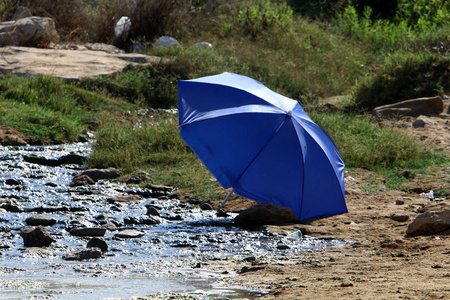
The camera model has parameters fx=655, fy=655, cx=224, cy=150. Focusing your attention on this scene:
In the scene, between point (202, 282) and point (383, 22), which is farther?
point (383, 22)

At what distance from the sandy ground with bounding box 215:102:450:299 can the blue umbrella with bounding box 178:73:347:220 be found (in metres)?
0.36

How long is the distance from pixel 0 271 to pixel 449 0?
667 inches

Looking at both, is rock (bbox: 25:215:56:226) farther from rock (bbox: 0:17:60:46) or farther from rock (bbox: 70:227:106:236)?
rock (bbox: 0:17:60:46)

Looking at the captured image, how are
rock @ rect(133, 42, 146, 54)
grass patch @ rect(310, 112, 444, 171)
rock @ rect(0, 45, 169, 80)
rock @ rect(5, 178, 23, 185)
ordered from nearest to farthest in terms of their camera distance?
rock @ rect(5, 178, 23, 185) → grass patch @ rect(310, 112, 444, 171) → rock @ rect(0, 45, 169, 80) → rock @ rect(133, 42, 146, 54)

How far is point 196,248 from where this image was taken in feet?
16.5

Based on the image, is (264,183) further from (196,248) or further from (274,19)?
(274,19)

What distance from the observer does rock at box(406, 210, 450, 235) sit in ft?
17.4

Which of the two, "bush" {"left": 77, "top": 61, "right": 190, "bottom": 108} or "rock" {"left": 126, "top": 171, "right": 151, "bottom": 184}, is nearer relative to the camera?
"rock" {"left": 126, "top": 171, "right": 151, "bottom": 184}

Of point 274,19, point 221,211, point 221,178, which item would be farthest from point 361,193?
point 274,19

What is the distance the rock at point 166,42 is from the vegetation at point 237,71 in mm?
202

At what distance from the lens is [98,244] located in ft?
15.6

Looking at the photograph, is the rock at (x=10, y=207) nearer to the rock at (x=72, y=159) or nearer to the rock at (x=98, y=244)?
the rock at (x=98, y=244)

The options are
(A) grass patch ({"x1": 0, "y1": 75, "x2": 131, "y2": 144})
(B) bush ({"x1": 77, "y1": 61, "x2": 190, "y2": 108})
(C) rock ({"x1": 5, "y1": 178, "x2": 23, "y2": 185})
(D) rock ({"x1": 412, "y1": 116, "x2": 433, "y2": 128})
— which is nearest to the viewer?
(C) rock ({"x1": 5, "y1": 178, "x2": 23, "y2": 185})

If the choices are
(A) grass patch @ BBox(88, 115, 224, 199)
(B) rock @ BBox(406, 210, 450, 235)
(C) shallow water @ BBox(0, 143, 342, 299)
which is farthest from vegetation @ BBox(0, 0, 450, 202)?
(B) rock @ BBox(406, 210, 450, 235)
